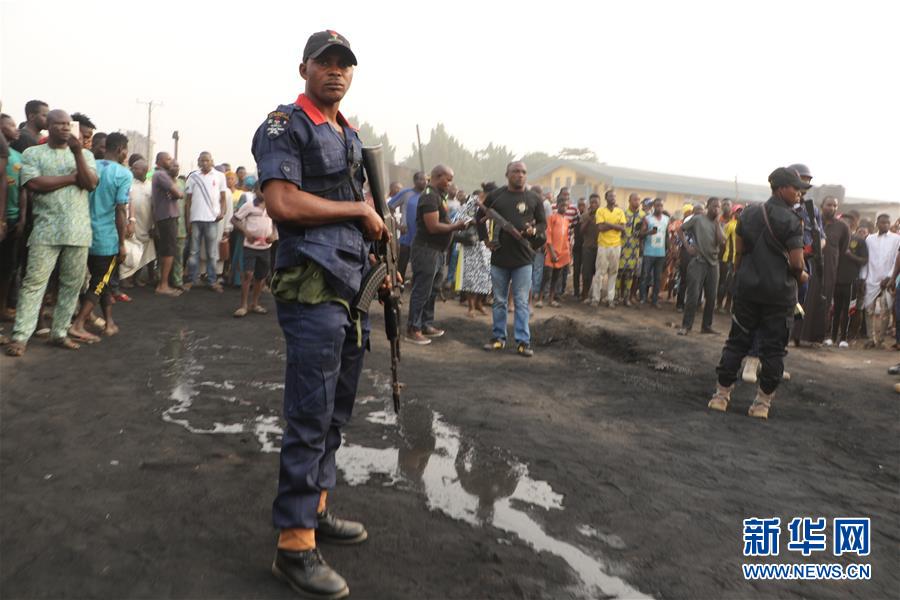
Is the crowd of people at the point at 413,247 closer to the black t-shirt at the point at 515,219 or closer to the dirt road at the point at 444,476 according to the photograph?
the black t-shirt at the point at 515,219

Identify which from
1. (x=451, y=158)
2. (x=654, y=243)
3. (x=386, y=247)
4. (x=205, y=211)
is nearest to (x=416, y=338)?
(x=205, y=211)

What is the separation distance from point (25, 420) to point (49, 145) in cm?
248

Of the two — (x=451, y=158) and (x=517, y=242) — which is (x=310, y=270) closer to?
(x=517, y=242)

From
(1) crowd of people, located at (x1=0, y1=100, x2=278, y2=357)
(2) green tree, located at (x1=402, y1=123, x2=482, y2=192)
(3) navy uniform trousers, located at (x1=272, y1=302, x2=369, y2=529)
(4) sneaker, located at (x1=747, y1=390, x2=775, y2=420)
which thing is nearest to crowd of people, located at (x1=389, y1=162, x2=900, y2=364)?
(4) sneaker, located at (x1=747, y1=390, x2=775, y2=420)

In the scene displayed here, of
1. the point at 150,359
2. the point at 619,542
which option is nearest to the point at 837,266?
the point at 619,542

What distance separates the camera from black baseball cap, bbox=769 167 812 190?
498 cm

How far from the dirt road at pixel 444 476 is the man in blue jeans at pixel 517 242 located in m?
0.68

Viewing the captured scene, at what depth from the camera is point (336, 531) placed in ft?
8.86

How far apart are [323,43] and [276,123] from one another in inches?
14.2

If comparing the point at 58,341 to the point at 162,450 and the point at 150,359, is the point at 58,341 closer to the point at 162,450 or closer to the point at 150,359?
the point at 150,359

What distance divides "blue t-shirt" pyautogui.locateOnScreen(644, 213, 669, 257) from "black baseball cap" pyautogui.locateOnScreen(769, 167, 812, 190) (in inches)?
255

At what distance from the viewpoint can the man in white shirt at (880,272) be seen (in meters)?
9.23

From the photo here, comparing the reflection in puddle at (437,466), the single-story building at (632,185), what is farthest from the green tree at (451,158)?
the reflection in puddle at (437,466)

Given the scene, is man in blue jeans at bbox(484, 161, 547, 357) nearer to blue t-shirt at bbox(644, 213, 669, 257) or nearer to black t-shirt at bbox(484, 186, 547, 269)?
black t-shirt at bbox(484, 186, 547, 269)
